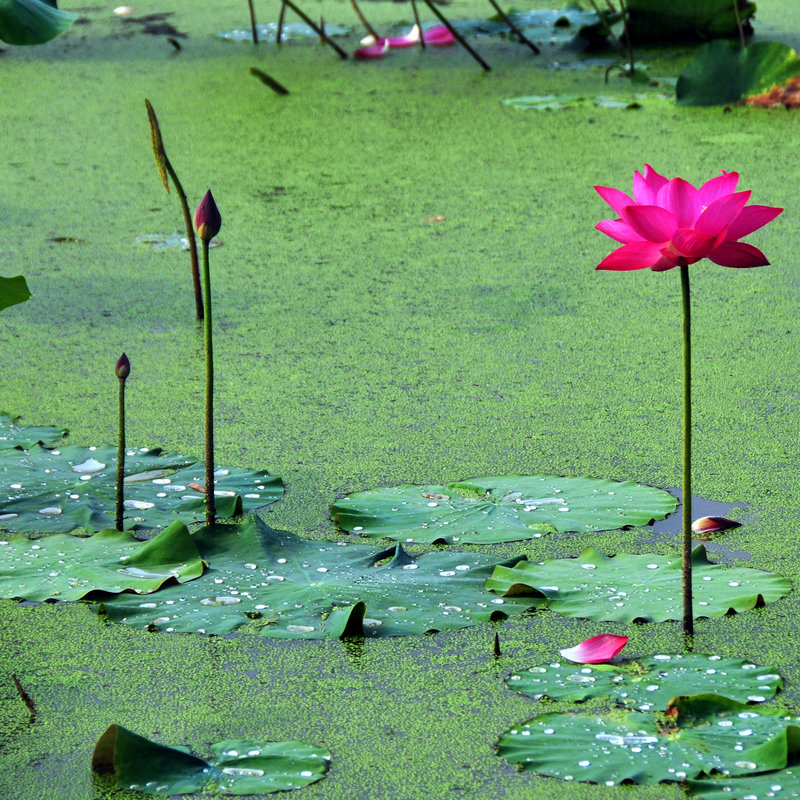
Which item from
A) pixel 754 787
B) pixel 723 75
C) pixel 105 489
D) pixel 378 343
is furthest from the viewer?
pixel 723 75

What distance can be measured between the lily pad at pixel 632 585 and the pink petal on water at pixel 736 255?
323 mm

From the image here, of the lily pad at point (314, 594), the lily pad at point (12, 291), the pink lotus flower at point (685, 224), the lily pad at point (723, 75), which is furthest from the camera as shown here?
the lily pad at point (723, 75)

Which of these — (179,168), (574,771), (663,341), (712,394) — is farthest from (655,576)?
(179,168)

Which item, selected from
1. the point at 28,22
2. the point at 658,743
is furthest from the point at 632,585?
the point at 28,22

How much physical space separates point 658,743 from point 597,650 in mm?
146

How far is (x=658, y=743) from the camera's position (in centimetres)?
93

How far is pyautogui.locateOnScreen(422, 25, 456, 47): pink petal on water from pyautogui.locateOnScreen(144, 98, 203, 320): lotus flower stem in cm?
217

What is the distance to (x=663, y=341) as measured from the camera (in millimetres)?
1846

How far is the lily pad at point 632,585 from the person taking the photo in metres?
1.12

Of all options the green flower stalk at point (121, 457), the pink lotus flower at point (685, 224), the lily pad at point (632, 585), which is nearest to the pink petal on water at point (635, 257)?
the pink lotus flower at point (685, 224)

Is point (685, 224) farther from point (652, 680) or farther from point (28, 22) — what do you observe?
point (28, 22)

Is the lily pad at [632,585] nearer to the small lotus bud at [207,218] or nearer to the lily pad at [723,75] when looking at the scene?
the small lotus bud at [207,218]

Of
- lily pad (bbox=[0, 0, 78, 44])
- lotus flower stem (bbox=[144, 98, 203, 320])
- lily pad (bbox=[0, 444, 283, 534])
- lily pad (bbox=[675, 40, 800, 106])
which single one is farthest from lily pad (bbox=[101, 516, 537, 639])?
lily pad (bbox=[675, 40, 800, 106])

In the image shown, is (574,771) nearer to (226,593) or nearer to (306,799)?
(306,799)
